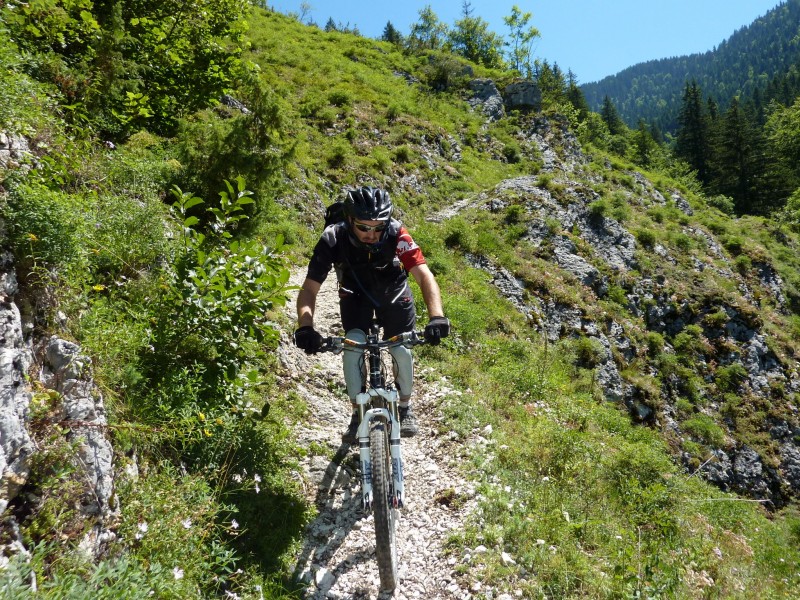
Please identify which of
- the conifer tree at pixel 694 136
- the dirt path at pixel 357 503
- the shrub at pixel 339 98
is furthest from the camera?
the conifer tree at pixel 694 136

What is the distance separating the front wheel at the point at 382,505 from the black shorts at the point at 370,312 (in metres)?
1.13

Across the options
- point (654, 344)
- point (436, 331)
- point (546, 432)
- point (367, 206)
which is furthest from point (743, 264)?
point (367, 206)

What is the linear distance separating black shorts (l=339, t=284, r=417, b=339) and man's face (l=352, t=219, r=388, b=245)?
0.55 m

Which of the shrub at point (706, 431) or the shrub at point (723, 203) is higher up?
the shrub at point (723, 203)

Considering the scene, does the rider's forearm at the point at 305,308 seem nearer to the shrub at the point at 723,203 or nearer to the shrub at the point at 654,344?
the shrub at the point at 654,344

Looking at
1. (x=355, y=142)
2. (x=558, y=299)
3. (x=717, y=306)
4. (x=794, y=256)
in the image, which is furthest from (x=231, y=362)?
(x=794, y=256)

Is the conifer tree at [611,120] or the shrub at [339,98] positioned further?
the conifer tree at [611,120]

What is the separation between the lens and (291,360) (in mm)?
6473

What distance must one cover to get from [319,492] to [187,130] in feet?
21.5

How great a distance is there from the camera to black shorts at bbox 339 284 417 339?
447 centimetres

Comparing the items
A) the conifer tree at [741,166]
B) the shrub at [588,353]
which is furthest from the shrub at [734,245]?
the conifer tree at [741,166]

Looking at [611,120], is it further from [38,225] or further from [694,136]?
[38,225]

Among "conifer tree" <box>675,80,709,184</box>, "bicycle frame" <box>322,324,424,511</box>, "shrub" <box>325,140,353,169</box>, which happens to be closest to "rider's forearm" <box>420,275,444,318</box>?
"bicycle frame" <box>322,324,424,511</box>

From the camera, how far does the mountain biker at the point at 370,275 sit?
4129 mm
